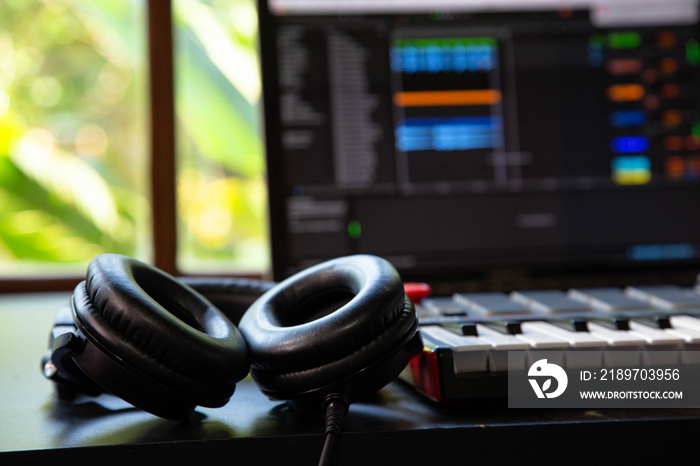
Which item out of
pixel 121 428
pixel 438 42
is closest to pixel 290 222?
pixel 438 42

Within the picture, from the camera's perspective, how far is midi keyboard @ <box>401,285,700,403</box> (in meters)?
0.46

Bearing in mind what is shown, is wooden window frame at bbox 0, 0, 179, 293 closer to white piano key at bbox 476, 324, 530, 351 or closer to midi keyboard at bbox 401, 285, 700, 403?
midi keyboard at bbox 401, 285, 700, 403

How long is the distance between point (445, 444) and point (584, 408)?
0.12m

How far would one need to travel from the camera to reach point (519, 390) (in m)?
0.46

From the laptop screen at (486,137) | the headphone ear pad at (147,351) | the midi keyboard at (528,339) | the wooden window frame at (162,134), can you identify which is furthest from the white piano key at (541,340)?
the wooden window frame at (162,134)

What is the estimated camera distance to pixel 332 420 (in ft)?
1.30

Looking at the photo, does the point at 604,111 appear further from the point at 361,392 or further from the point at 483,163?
the point at 361,392

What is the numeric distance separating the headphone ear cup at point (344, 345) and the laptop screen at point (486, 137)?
396mm

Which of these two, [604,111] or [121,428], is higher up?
[604,111]

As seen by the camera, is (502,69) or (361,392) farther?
(502,69)

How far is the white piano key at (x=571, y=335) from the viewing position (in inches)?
18.6

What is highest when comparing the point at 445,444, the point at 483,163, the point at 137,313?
the point at 483,163

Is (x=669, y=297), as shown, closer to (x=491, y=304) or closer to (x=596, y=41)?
(x=491, y=304)

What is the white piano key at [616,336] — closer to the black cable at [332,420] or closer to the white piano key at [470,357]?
the white piano key at [470,357]
